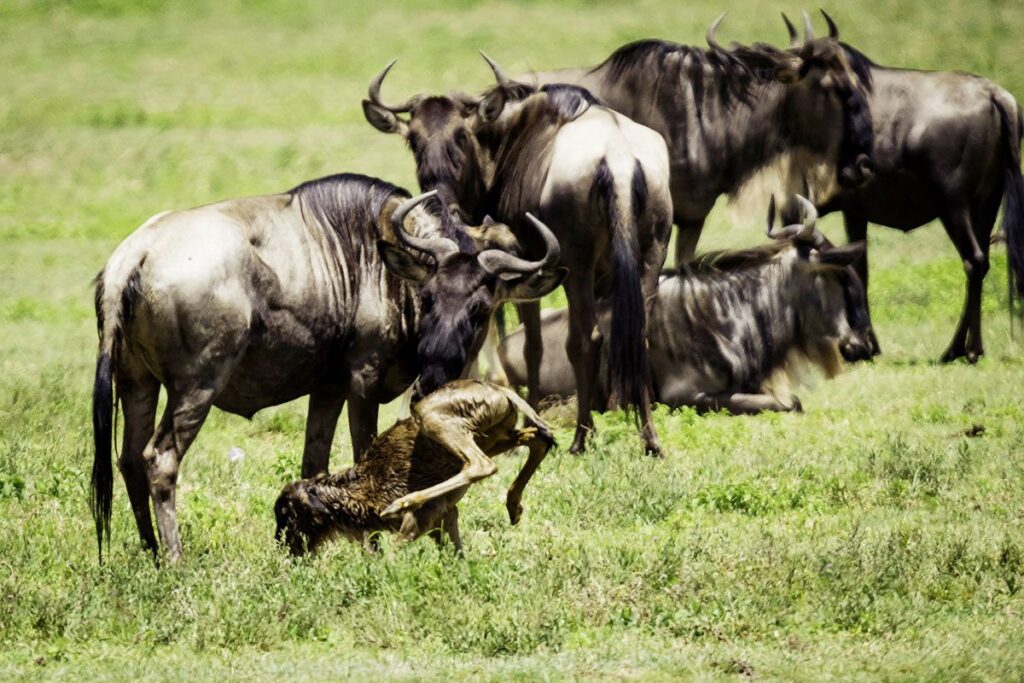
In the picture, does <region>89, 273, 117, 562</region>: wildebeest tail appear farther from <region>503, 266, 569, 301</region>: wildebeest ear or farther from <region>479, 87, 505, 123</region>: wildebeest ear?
<region>479, 87, 505, 123</region>: wildebeest ear

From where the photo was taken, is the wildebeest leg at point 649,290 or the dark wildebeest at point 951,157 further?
the dark wildebeest at point 951,157

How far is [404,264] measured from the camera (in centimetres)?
760

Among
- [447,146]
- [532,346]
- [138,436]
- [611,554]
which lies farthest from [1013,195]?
[138,436]

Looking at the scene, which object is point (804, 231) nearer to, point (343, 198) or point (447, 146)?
point (447, 146)

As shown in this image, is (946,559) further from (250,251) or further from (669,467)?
(250,251)

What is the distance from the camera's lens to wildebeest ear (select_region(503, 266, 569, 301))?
25.4 feet

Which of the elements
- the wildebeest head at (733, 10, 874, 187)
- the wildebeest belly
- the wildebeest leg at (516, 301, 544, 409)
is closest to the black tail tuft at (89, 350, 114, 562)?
the wildebeest leg at (516, 301, 544, 409)

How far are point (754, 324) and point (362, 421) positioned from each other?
4.54 m

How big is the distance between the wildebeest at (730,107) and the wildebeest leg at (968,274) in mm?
866

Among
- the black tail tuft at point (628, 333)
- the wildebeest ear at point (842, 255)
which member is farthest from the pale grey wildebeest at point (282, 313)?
the wildebeest ear at point (842, 255)

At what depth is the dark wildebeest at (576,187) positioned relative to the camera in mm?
9406

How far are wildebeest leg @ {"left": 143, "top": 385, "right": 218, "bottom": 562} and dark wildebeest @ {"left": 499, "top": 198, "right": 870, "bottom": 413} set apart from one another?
197 inches

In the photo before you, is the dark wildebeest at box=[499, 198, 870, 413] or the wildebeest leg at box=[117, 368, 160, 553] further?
the dark wildebeest at box=[499, 198, 870, 413]

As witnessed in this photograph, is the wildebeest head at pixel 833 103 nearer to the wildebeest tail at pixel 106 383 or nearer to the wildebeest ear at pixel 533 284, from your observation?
the wildebeest ear at pixel 533 284
